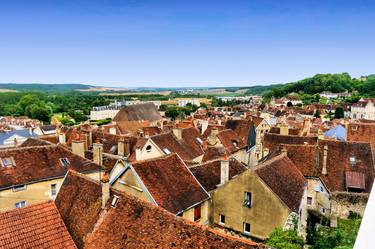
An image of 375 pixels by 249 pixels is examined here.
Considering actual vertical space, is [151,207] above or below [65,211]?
above

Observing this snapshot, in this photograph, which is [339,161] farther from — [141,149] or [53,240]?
[53,240]

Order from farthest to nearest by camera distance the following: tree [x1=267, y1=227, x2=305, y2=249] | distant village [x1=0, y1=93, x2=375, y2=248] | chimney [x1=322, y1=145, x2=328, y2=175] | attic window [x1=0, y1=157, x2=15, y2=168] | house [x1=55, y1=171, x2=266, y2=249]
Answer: chimney [x1=322, y1=145, x2=328, y2=175] < attic window [x1=0, y1=157, x2=15, y2=168] < tree [x1=267, y1=227, x2=305, y2=249] < distant village [x1=0, y1=93, x2=375, y2=248] < house [x1=55, y1=171, x2=266, y2=249]

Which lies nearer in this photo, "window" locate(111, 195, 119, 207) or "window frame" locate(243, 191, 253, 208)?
"window" locate(111, 195, 119, 207)

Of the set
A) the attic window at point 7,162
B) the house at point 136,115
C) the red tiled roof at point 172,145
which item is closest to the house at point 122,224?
the attic window at point 7,162

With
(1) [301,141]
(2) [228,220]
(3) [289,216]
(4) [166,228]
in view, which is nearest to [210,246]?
(4) [166,228]

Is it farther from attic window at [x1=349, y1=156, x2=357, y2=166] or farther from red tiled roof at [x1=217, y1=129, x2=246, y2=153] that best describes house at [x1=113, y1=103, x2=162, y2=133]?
attic window at [x1=349, y1=156, x2=357, y2=166]

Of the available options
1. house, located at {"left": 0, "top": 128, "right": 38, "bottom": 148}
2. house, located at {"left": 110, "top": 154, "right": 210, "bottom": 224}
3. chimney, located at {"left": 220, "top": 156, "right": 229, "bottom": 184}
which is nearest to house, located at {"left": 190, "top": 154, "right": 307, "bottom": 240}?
chimney, located at {"left": 220, "top": 156, "right": 229, "bottom": 184}

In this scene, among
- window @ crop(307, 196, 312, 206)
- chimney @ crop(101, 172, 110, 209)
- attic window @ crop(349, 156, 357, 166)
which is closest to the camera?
chimney @ crop(101, 172, 110, 209)
